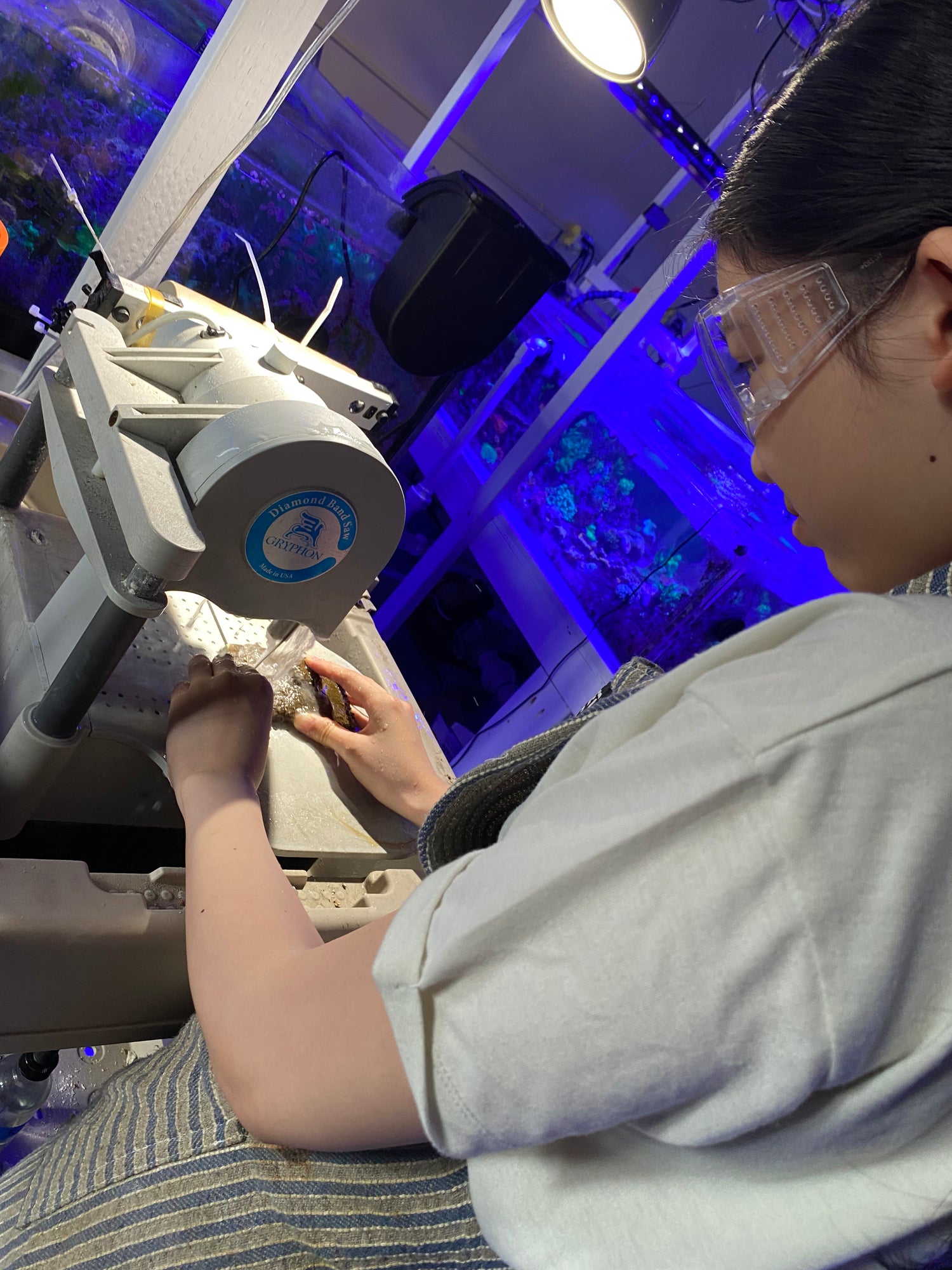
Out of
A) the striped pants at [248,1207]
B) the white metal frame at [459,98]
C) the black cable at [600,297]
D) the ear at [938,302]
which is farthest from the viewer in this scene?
the black cable at [600,297]

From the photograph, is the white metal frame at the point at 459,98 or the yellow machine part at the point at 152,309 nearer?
the yellow machine part at the point at 152,309

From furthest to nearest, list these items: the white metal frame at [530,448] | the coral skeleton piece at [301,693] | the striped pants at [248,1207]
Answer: the white metal frame at [530,448] < the coral skeleton piece at [301,693] < the striped pants at [248,1207]

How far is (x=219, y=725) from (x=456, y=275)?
1.32 meters

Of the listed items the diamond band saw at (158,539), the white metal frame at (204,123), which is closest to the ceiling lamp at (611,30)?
the white metal frame at (204,123)

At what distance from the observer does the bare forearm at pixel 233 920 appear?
0.54 m

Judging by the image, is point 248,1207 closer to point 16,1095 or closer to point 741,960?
point 741,960

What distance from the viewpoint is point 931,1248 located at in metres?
0.42

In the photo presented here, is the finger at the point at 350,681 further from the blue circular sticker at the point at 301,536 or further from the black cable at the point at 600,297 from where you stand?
the black cable at the point at 600,297

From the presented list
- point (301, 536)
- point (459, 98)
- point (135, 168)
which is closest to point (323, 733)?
point (301, 536)

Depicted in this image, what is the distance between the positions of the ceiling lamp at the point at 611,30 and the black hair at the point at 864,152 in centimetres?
111

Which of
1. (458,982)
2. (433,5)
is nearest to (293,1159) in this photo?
(458,982)

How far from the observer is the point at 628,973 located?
0.34 m

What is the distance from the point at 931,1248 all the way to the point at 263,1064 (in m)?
0.37

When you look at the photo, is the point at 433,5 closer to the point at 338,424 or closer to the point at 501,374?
the point at 501,374
